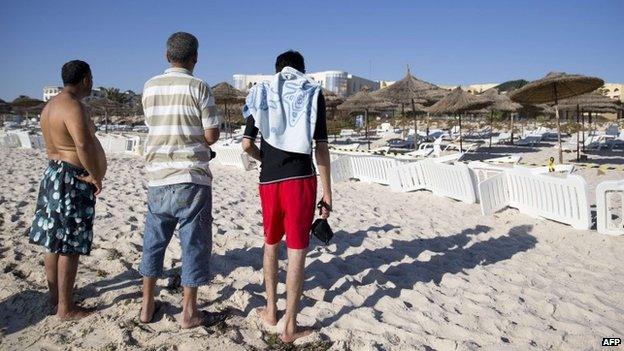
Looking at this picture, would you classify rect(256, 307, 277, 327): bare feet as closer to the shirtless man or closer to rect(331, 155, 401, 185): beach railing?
the shirtless man

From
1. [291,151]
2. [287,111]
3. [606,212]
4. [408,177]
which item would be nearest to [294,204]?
[291,151]

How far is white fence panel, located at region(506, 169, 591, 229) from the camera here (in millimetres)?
4736

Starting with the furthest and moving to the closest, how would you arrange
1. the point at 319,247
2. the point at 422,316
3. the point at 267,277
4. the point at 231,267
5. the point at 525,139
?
the point at 525,139
the point at 319,247
the point at 231,267
the point at 422,316
the point at 267,277

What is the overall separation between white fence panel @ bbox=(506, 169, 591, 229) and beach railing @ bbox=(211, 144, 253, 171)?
6.23 meters

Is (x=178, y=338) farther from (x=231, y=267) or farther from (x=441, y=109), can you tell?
(x=441, y=109)

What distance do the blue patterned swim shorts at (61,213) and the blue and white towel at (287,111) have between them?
109cm

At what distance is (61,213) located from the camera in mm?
2324

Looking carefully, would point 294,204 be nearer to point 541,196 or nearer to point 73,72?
point 73,72

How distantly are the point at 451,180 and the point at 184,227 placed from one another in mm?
5105

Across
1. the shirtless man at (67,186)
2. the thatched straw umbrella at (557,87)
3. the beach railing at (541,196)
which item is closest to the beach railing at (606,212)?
the beach railing at (541,196)

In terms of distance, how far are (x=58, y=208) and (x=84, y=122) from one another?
50 centimetres

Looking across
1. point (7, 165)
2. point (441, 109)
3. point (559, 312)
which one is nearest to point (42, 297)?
point (559, 312)

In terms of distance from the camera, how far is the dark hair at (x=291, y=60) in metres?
2.24

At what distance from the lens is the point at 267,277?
2.38m
